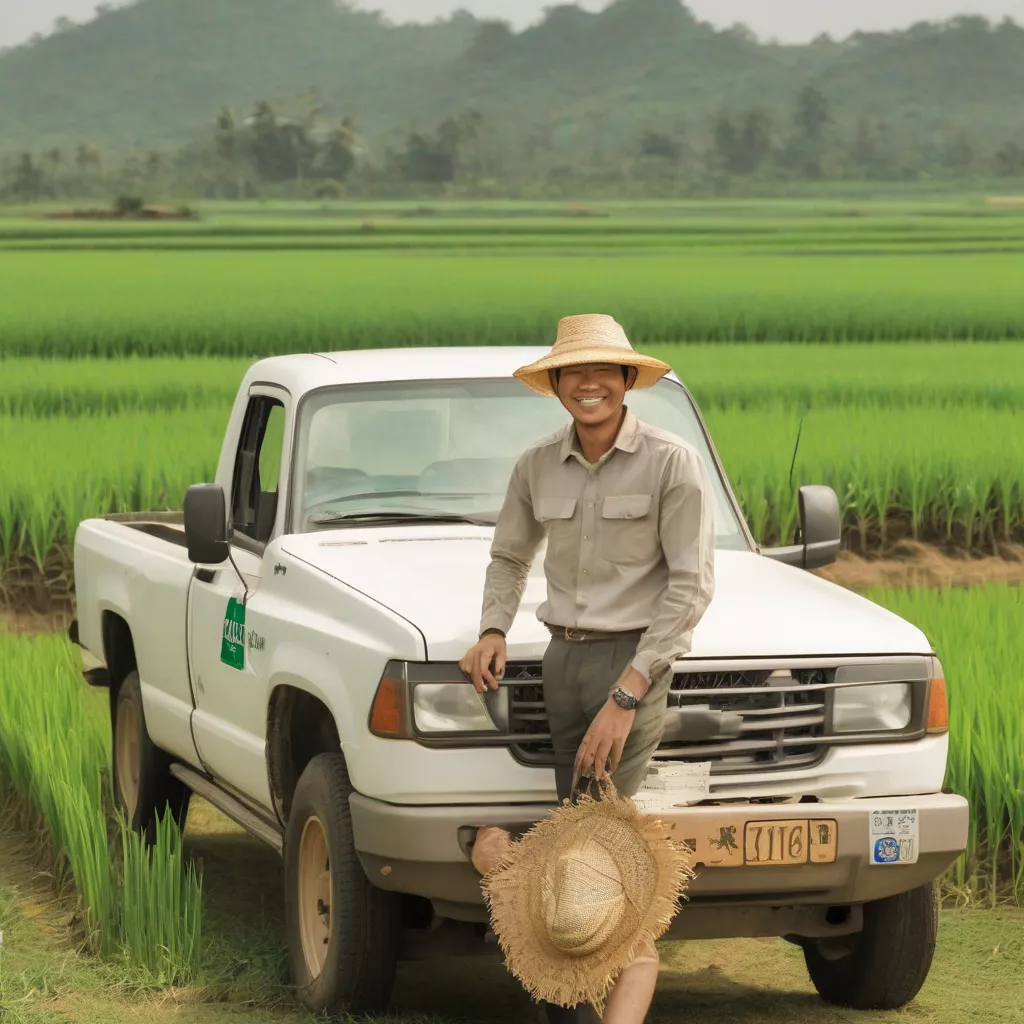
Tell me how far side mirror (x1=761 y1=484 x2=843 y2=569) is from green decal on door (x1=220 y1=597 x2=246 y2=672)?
5.64 feet

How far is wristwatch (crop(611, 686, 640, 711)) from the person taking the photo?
483 centimetres

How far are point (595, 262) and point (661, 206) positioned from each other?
115 m

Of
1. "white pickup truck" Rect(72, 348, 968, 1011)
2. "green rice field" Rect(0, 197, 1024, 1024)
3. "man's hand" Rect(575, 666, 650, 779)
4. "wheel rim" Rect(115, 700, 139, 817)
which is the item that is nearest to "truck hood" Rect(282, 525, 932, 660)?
"white pickup truck" Rect(72, 348, 968, 1011)

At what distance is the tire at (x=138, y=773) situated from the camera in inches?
302

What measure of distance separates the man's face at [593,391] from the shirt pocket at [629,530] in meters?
0.20

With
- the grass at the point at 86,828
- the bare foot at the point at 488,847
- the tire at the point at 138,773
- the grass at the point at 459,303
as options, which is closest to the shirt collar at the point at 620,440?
the bare foot at the point at 488,847

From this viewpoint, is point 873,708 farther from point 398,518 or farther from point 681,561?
point 398,518

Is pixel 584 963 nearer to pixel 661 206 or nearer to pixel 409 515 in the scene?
pixel 409 515

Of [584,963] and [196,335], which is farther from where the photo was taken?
[196,335]

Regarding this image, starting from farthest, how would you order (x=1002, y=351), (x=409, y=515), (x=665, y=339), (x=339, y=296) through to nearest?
(x=339, y=296) → (x=665, y=339) → (x=1002, y=351) → (x=409, y=515)

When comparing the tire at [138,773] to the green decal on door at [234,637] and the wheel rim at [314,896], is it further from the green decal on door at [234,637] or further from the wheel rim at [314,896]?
the wheel rim at [314,896]

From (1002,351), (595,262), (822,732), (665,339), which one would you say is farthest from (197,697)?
(595,262)

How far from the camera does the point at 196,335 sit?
35250 millimetres

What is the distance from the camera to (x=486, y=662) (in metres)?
5.12
